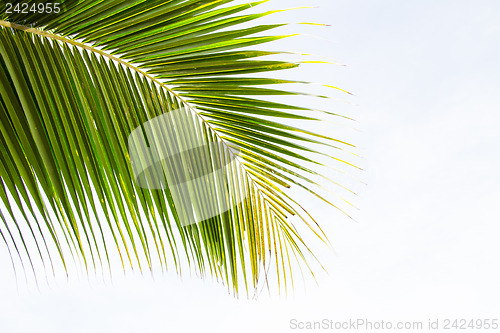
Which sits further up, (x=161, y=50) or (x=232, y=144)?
(x=161, y=50)

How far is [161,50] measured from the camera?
1126mm

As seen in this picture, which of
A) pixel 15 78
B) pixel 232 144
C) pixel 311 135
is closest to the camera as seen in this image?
pixel 15 78

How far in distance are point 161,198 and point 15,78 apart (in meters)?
0.47

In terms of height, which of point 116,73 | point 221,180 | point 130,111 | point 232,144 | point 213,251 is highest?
point 116,73

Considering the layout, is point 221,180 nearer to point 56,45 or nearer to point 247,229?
point 247,229

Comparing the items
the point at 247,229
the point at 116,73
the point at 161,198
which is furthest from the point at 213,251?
the point at 116,73

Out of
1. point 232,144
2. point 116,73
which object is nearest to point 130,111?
point 116,73

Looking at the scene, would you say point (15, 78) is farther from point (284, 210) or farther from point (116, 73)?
point (284, 210)

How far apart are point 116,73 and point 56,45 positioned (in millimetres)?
160

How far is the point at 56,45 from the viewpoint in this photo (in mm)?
1032

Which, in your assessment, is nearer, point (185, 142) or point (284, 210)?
point (185, 142)

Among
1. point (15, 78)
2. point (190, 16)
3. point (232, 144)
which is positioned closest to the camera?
point (15, 78)

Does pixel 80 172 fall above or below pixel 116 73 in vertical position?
below

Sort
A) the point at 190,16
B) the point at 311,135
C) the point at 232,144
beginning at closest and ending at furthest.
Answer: the point at 190,16 < the point at 311,135 < the point at 232,144
